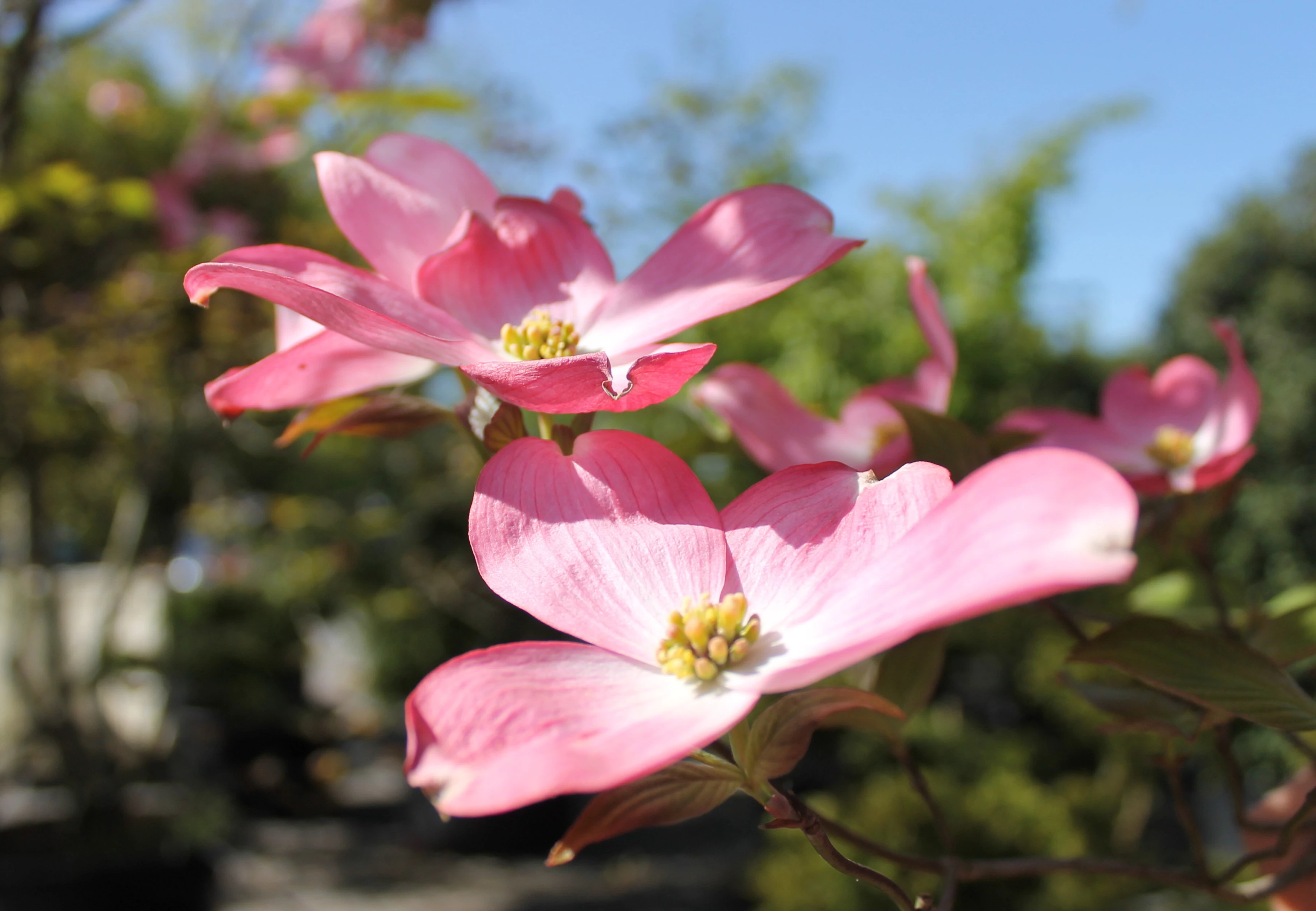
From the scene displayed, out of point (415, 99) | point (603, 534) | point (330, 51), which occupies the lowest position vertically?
point (603, 534)

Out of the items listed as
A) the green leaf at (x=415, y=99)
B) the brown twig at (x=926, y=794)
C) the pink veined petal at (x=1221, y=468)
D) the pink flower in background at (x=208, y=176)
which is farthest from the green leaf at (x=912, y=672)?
the pink flower in background at (x=208, y=176)

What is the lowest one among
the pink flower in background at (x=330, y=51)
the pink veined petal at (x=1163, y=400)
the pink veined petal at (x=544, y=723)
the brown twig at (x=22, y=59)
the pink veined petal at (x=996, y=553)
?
the pink veined petal at (x=1163, y=400)

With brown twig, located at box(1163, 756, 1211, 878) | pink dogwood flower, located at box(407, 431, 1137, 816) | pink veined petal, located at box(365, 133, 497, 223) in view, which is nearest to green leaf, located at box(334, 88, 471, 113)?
pink veined petal, located at box(365, 133, 497, 223)

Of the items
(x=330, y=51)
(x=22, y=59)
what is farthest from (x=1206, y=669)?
(x=330, y=51)

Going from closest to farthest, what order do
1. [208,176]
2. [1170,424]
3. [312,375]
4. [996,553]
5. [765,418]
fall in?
[996,553] → [312,375] → [765,418] → [1170,424] → [208,176]

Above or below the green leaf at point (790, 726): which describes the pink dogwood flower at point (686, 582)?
above

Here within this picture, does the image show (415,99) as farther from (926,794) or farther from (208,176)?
(208,176)

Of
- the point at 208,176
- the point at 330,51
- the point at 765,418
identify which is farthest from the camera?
the point at 208,176

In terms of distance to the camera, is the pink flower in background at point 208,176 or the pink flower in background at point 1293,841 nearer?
the pink flower in background at point 1293,841

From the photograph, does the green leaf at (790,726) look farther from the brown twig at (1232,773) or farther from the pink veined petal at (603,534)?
the brown twig at (1232,773)
